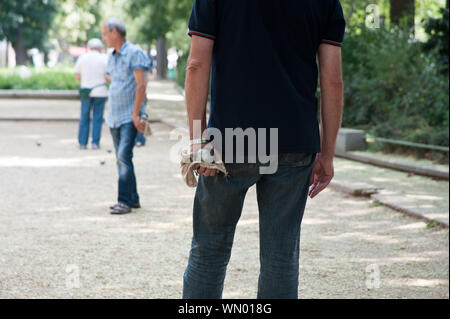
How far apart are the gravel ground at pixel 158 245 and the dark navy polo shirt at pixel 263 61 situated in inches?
88.4

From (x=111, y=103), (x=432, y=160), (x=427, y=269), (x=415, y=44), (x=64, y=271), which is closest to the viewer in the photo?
(x=64, y=271)

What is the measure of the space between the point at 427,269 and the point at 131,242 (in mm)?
2425

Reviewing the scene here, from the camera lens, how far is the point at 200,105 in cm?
297

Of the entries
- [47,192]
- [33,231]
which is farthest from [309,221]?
[47,192]

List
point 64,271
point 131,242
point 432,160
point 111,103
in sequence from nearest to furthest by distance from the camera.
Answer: point 64,271, point 131,242, point 111,103, point 432,160

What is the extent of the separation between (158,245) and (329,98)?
3485 millimetres

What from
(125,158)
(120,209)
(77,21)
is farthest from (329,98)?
(77,21)

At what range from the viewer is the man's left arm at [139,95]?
699 cm

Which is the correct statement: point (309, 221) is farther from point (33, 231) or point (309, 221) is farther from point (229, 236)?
point (229, 236)

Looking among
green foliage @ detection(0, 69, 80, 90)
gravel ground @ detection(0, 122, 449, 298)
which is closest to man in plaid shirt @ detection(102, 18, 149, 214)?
gravel ground @ detection(0, 122, 449, 298)

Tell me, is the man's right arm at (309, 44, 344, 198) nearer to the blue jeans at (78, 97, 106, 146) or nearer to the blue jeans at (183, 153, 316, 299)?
the blue jeans at (183, 153, 316, 299)

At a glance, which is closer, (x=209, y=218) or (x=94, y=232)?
(x=209, y=218)

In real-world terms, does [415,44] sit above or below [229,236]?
above

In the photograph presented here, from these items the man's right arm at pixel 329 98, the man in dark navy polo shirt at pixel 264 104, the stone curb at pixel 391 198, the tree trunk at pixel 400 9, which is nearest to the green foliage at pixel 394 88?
the tree trunk at pixel 400 9
